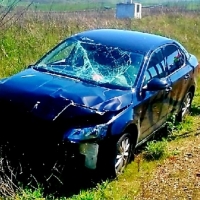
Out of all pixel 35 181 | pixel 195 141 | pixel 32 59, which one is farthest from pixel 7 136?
pixel 32 59

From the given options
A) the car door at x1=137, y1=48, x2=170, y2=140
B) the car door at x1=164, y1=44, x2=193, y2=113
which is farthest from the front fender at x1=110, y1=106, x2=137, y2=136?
the car door at x1=164, y1=44, x2=193, y2=113

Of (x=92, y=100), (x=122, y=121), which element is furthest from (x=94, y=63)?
(x=122, y=121)

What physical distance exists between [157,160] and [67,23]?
739 centimetres

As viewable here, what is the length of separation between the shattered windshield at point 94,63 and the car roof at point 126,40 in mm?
94

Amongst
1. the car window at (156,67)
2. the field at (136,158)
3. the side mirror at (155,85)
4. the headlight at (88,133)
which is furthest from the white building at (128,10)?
the headlight at (88,133)

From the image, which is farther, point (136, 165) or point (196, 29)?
point (196, 29)

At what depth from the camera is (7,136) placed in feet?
15.7

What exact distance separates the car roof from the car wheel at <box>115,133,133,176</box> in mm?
1416

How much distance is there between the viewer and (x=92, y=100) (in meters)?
4.92

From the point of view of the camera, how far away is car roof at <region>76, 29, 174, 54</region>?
6.02 meters

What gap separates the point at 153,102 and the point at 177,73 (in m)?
1.12

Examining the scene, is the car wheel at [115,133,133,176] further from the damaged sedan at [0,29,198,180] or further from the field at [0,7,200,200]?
the field at [0,7,200,200]

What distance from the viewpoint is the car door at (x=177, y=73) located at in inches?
255

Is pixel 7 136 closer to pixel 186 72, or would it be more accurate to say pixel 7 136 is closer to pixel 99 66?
pixel 99 66
